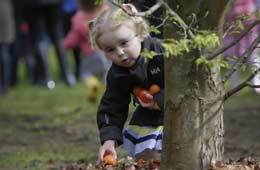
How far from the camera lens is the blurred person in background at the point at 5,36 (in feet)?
42.6

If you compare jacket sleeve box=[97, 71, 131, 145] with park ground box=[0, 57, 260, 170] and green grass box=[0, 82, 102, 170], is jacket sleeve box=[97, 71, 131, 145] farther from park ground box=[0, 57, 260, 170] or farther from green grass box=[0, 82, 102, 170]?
green grass box=[0, 82, 102, 170]

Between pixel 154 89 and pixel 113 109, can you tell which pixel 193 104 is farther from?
pixel 113 109

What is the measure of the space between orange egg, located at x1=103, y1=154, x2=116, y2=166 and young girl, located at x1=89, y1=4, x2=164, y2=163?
5cm

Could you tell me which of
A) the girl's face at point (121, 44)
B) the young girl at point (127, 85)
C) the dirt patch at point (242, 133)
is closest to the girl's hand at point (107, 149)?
the young girl at point (127, 85)

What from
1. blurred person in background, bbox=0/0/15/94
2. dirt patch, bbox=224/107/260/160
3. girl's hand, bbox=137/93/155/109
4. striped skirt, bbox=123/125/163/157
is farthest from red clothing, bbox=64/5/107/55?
girl's hand, bbox=137/93/155/109

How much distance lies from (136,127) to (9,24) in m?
7.43

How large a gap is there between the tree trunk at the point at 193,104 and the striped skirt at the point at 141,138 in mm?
1156

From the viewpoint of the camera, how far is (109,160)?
5.17 metres

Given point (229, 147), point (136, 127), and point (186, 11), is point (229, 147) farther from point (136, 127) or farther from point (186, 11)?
point (186, 11)

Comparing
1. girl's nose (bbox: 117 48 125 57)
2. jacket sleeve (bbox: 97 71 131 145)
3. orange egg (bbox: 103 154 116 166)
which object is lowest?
orange egg (bbox: 103 154 116 166)

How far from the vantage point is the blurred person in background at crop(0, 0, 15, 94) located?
1299 cm

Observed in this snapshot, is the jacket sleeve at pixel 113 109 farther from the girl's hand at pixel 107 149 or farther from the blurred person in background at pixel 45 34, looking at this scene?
the blurred person in background at pixel 45 34

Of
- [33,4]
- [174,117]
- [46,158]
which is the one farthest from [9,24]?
[174,117]

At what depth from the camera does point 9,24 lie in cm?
1303
